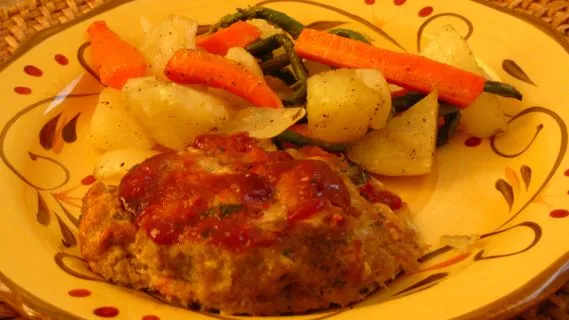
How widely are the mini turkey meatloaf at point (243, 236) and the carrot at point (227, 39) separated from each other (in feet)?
3.83

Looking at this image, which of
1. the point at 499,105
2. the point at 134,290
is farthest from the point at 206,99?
the point at 499,105

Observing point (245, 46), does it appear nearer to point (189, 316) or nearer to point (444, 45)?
point (444, 45)

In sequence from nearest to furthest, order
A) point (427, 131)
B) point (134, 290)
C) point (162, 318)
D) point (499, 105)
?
1. point (162, 318)
2. point (134, 290)
3. point (427, 131)
4. point (499, 105)

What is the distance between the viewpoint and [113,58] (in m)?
3.94

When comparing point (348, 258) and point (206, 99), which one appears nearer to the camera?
point (348, 258)

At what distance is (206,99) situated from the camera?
138 inches

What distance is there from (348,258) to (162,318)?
670 millimetres

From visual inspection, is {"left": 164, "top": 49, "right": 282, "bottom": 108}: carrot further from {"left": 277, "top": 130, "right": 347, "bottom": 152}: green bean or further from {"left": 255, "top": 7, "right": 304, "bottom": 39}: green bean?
{"left": 255, "top": 7, "right": 304, "bottom": 39}: green bean

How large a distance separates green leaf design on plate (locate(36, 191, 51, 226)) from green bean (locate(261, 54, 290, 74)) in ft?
4.17

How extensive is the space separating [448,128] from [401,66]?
1.27 feet

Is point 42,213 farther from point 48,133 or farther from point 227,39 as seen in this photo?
point 227,39

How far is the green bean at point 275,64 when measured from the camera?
3.87 meters

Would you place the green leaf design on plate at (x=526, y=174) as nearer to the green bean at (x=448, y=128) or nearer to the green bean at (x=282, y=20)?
the green bean at (x=448, y=128)

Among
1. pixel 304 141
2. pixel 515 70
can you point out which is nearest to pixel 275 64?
pixel 304 141
